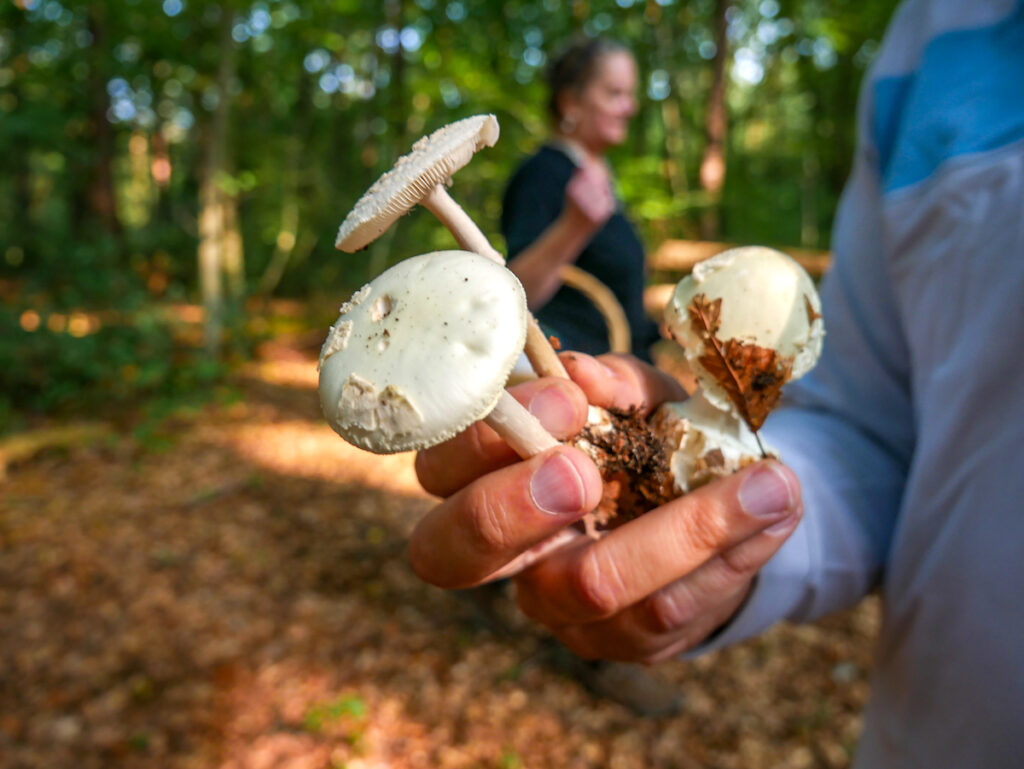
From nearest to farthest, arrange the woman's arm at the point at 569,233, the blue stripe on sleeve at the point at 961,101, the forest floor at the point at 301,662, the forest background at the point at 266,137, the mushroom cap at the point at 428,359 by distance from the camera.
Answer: the mushroom cap at the point at 428,359 < the blue stripe on sleeve at the point at 961,101 < the woman's arm at the point at 569,233 < the forest floor at the point at 301,662 < the forest background at the point at 266,137

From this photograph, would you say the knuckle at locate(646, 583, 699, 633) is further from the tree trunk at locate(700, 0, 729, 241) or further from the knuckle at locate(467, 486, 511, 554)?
the tree trunk at locate(700, 0, 729, 241)

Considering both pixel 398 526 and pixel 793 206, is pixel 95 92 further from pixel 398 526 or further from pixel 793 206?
pixel 793 206

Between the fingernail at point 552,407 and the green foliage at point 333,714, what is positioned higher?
the fingernail at point 552,407

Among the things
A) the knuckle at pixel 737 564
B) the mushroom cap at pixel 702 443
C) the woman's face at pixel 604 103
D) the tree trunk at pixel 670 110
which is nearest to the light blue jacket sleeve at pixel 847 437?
the knuckle at pixel 737 564

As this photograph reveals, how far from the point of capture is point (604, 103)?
341 cm

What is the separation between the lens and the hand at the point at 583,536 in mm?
Result: 1047

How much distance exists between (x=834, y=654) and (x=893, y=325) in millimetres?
2567

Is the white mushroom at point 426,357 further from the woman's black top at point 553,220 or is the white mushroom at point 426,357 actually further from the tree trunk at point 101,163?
the tree trunk at point 101,163

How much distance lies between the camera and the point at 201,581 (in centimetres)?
406

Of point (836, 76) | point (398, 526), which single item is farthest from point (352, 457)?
point (836, 76)

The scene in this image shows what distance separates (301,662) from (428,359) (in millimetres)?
3176

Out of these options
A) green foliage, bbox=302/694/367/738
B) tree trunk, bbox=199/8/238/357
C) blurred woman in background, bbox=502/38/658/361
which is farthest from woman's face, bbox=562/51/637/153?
tree trunk, bbox=199/8/238/357

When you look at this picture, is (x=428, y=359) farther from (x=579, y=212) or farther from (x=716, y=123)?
(x=716, y=123)

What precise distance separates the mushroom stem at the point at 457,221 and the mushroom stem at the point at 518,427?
11.0 inches
